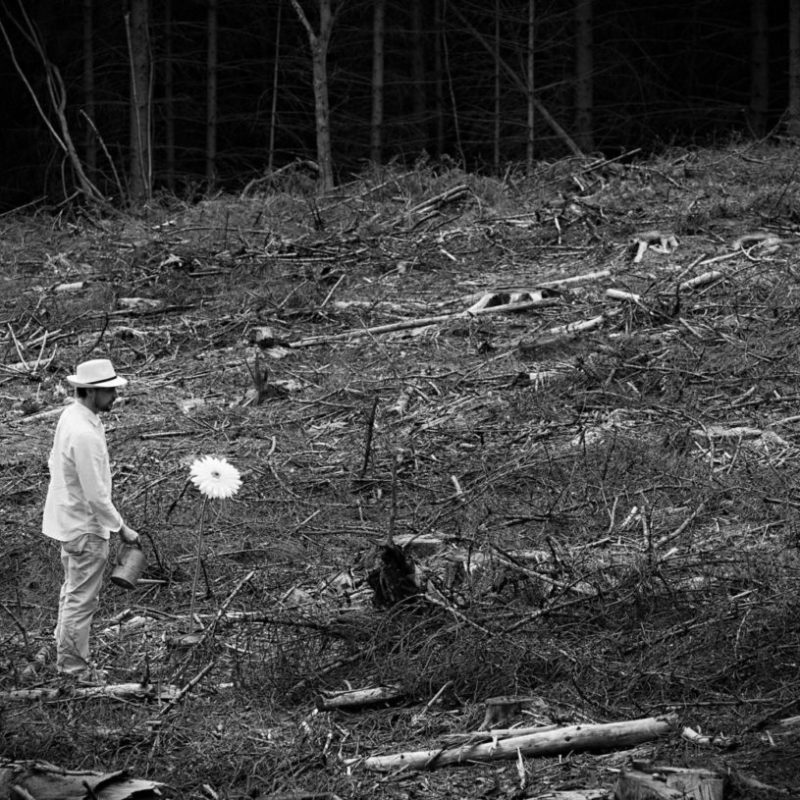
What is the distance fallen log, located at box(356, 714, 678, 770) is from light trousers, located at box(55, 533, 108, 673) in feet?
6.43

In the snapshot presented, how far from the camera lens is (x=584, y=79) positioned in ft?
76.0

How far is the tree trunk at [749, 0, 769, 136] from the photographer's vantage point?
2322 centimetres

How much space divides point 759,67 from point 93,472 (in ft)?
64.7

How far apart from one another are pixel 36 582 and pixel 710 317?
5947mm

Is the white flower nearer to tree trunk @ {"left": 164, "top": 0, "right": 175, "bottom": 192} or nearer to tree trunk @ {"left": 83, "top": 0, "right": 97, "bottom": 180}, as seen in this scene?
tree trunk @ {"left": 83, "top": 0, "right": 97, "bottom": 180}

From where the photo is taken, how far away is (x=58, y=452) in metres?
6.47

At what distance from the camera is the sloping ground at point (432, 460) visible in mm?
5527

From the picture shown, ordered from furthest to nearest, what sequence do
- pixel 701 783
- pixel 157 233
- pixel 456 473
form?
pixel 157 233, pixel 456 473, pixel 701 783

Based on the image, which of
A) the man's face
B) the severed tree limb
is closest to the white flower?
the man's face

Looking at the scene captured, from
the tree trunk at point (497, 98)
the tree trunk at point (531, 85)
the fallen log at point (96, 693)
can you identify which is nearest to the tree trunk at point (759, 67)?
the tree trunk at point (531, 85)

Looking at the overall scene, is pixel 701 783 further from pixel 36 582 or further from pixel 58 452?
pixel 36 582

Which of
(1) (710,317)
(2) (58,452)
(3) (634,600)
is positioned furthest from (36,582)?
(1) (710,317)

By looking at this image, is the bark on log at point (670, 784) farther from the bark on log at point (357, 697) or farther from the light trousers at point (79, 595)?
the light trousers at point (79, 595)

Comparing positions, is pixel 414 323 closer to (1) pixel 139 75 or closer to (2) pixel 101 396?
(2) pixel 101 396
